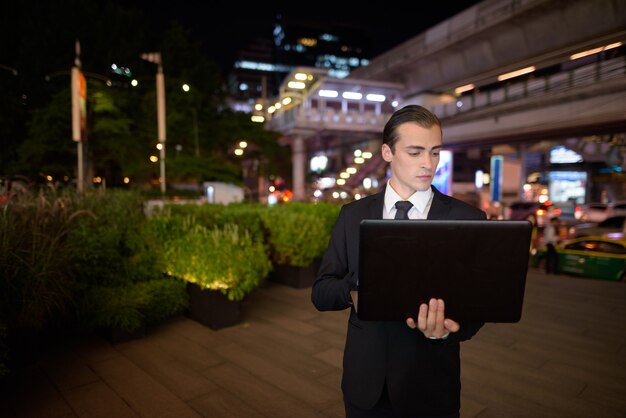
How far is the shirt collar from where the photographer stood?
1729 millimetres

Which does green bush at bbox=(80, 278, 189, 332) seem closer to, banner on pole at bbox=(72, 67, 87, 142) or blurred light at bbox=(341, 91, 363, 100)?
banner on pole at bbox=(72, 67, 87, 142)

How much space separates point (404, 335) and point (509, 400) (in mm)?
2449

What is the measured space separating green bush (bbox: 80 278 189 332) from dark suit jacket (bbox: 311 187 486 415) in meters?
3.47

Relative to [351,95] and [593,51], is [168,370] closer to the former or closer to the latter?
[593,51]

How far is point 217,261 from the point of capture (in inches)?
191

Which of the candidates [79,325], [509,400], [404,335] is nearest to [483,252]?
[404,335]

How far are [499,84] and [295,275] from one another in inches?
1006

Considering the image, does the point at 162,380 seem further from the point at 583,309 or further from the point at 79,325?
the point at 583,309

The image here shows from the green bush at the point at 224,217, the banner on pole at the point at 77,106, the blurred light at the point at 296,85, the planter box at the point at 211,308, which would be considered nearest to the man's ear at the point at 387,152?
the planter box at the point at 211,308

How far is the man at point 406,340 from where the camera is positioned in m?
1.65

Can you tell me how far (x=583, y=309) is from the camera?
6004 millimetres

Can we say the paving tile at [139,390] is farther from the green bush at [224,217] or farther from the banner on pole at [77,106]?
the banner on pole at [77,106]

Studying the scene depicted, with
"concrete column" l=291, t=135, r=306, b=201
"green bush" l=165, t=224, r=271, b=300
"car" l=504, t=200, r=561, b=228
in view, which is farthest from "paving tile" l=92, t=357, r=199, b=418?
"concrete column" l=291, t=135, r=306, b=201

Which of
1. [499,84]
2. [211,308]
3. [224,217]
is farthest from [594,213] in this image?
[211,308]
